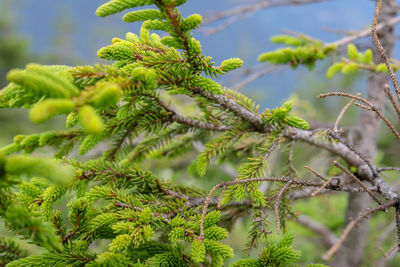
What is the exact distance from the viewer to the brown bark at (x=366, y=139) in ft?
Answer: 10.4

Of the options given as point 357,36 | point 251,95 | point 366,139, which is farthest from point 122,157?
point 251,95

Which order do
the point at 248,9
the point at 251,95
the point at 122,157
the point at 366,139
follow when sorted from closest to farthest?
the point at 122,157, the point at 366,139, the point at 248,9, the point at 251,95

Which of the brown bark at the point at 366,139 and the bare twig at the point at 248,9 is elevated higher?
the bare twig at the point at 248,9

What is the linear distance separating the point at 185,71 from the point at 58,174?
725 mm

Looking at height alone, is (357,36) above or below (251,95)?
below

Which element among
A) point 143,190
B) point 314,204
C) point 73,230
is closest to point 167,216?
point 143,190

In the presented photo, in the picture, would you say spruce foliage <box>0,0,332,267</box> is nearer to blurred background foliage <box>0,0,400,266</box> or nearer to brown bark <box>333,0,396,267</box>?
blurred background foliage <box>0,0,400,266</box>

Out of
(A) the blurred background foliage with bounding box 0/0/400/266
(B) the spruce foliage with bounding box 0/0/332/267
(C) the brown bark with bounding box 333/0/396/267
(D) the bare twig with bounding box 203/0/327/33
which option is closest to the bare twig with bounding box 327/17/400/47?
(C) the brown bark with bounding box 333/0/396/267

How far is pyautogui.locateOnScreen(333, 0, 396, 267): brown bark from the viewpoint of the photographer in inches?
125

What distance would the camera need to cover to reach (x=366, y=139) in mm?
3387

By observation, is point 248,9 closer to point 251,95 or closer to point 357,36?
point 357,36

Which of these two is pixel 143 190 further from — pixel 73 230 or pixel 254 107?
pixel 254 107

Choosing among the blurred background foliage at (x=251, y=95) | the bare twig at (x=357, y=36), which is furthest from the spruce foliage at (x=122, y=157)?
the bare twig at (x=357, y=36)

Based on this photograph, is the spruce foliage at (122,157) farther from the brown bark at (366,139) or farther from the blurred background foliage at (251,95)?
the brown bark at (366,139)
